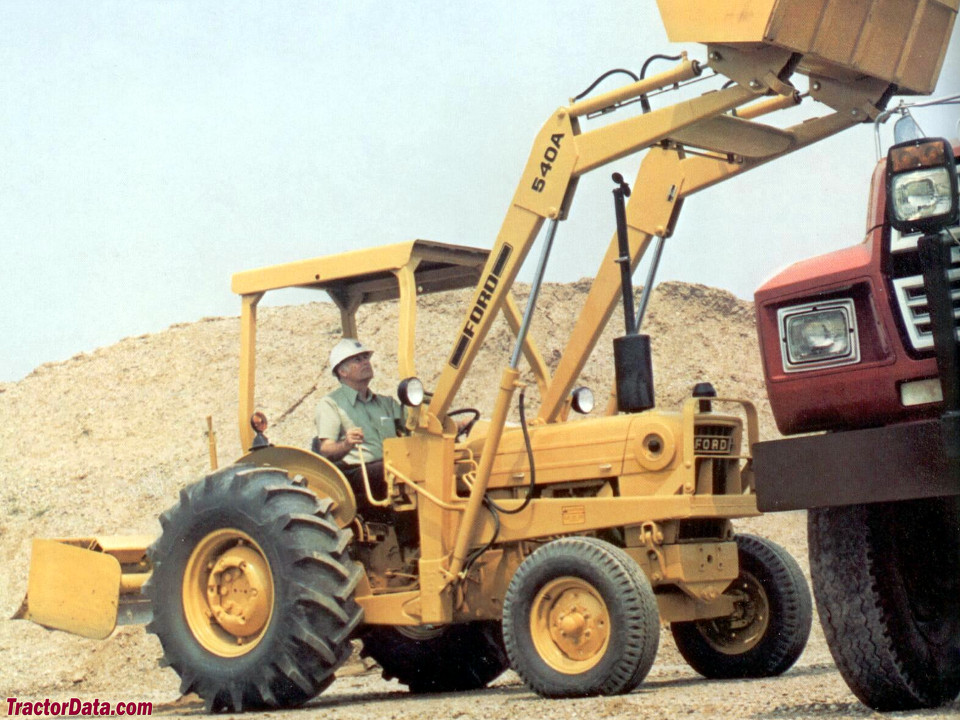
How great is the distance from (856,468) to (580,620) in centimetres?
317

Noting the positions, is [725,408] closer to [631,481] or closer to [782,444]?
[631,481]

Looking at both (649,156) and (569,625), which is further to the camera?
(649,156)

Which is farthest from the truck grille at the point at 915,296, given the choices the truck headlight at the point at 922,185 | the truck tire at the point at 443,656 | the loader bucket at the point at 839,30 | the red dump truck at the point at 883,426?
the truck tire at the point at 443,656

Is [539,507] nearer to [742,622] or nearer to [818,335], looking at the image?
[742,622]

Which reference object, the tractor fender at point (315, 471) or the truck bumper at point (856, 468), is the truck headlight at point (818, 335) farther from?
the tractor fender at point (315, 471)

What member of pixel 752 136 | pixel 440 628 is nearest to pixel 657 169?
pixel 752 136

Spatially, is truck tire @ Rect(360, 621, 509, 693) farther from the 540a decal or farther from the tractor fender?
the 540a decal

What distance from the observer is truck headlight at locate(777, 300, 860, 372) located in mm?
4902

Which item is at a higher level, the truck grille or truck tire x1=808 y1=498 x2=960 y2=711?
the truck grille

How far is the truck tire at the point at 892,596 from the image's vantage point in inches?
198

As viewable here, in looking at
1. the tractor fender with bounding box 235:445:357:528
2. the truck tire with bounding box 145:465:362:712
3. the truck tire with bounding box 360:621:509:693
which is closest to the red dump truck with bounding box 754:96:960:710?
the truck tire with bounding box 145:465:362:712

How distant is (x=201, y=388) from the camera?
2559 cm

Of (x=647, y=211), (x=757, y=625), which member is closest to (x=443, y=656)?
(x=757, y=625)

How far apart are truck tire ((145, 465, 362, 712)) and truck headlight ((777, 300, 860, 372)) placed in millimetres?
3976
